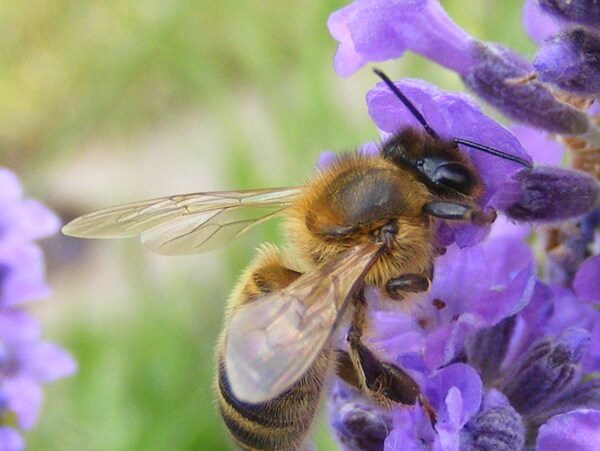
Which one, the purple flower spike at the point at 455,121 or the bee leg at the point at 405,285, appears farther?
the bee leg at the point at 405,285

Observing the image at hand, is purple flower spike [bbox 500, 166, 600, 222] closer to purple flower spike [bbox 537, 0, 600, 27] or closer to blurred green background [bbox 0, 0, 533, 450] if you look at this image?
purple flower spike [bbox 537, 0, 600, 27]

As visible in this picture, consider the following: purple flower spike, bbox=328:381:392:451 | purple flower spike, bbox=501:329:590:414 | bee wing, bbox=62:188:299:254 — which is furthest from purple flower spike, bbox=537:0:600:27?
purple flower spike, bbox=328:381:392:451

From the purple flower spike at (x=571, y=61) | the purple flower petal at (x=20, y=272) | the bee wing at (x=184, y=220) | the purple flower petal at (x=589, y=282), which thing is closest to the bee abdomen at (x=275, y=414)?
the bee wing at (x=184, y=220)

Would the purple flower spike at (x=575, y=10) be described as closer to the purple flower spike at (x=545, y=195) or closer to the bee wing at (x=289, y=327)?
the purple flower spike at (x=545, y=195)

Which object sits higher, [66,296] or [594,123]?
[594,123]

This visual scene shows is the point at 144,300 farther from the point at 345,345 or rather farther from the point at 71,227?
the point at 345,345

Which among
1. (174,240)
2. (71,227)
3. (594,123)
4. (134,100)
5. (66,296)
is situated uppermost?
(71,227)

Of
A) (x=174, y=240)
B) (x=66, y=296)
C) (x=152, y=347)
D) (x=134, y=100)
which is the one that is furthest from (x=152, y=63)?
(x=174, y=240)
